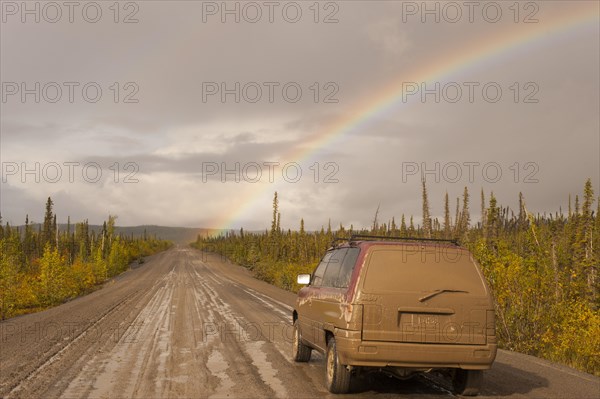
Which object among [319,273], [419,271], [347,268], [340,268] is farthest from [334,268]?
[419,271]

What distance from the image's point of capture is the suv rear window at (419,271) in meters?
6.51

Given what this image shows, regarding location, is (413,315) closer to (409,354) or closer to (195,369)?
(409,354)

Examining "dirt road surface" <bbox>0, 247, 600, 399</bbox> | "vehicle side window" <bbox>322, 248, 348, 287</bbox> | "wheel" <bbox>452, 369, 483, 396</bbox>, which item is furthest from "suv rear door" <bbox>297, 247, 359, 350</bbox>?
"wheel" <bbox>452, 369, 483, 396</bbox>

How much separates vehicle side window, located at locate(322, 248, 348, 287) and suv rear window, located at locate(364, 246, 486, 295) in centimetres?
104

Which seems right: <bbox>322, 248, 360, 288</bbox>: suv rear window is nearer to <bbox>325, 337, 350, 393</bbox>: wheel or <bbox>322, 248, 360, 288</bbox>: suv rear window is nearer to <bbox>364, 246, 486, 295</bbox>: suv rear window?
<bbox>364, 246, 486, 295</bbox>: suv rear window

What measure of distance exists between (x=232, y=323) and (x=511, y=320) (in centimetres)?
786

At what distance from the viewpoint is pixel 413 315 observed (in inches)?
254

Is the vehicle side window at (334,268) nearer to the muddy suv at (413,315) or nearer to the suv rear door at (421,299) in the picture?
the muddy suv at (413,315)

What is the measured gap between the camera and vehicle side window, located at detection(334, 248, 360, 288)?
699 centimetres

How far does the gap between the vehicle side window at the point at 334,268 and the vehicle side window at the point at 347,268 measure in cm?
14

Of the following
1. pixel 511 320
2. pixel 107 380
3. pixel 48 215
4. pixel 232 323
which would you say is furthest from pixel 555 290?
pixel 48 215

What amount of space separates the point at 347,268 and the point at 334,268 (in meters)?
0.78

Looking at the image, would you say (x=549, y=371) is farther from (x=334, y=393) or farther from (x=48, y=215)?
(x=48, y=215)

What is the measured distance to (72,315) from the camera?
19641 millimetres
